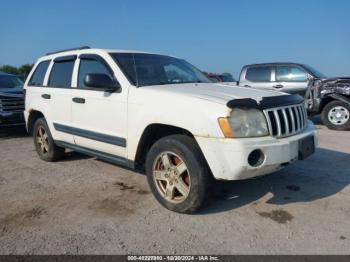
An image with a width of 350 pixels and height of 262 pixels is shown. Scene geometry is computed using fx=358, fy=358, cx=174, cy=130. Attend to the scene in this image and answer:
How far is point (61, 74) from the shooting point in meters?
5.35

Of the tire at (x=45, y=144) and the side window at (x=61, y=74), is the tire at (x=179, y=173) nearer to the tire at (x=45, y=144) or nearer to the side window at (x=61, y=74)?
the side window at (x=61, y=74)

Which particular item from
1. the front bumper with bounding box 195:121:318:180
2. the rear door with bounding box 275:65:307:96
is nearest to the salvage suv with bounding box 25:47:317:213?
the front bumper with bounding box 195:121:318:180

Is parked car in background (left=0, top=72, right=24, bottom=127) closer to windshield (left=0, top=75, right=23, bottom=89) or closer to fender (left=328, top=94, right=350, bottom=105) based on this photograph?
windshield (left=0, top=75, right=23, bottom=89)

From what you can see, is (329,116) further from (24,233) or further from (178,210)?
(24,233)

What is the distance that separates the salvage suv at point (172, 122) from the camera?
3.28 meters

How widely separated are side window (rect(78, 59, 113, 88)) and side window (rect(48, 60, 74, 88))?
246 mm

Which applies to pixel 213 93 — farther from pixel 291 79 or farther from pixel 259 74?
pixel 259 74

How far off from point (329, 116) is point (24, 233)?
26.9 feet

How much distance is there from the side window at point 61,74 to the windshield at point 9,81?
5.06 m

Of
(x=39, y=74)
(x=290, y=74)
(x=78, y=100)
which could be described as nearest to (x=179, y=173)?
(x=78, y=100)

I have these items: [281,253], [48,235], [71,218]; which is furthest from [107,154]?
[281,253]

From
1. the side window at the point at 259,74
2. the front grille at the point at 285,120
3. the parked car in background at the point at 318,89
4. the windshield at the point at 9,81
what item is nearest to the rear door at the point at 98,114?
the front grille at the point at 285,120

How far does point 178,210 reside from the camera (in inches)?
143

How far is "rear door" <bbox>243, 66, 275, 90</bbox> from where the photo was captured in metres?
11.3
